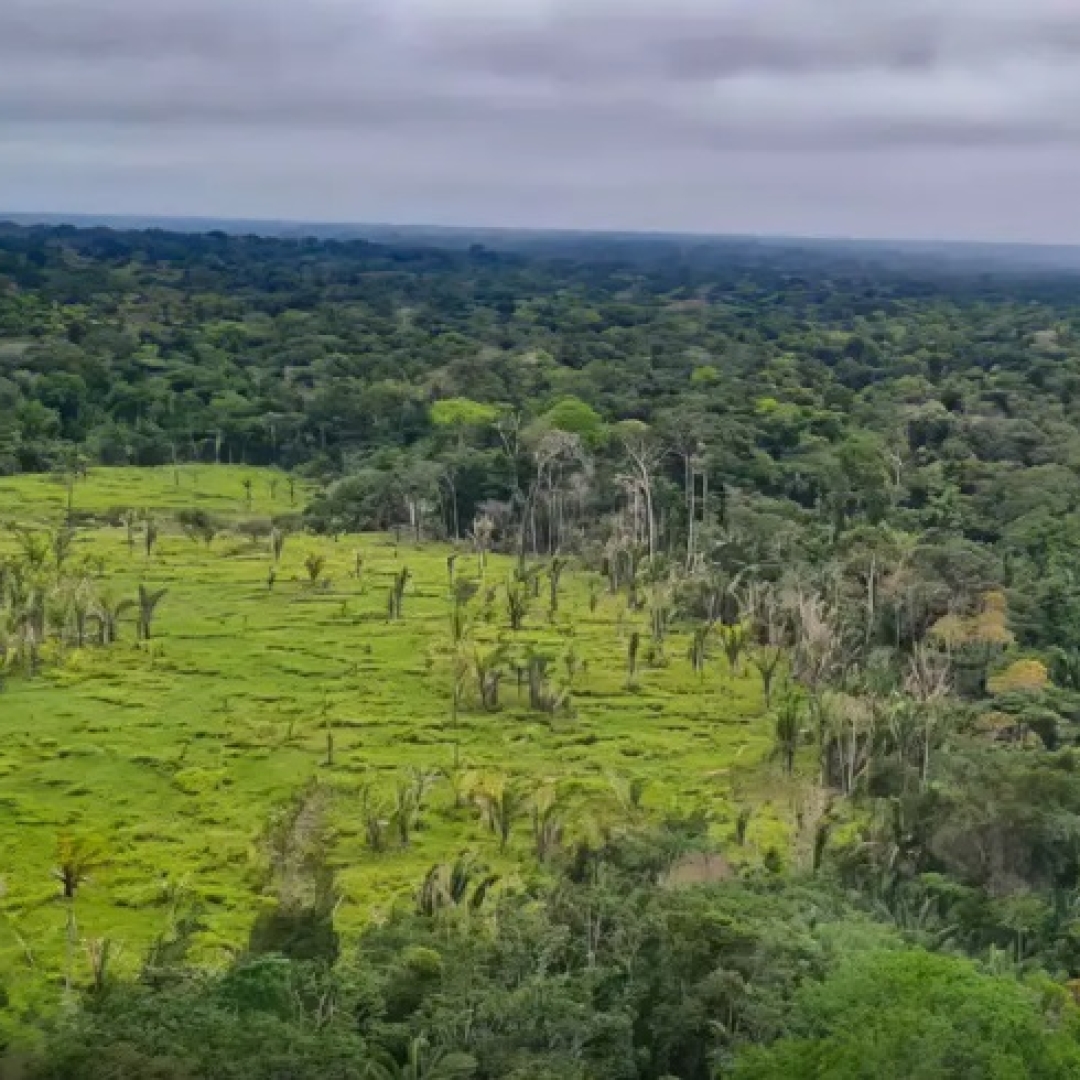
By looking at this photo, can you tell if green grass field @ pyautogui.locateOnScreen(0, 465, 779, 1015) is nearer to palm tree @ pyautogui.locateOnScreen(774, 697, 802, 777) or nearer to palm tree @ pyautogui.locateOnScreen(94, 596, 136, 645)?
palm tree @ pyautogui.locateOnScreen(94, 596, 136, 645)

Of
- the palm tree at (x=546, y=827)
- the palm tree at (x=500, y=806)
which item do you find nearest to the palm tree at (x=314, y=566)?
the palm tree at (x=500, y=806)

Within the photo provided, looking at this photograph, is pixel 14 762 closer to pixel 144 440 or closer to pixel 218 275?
pixel 144 440

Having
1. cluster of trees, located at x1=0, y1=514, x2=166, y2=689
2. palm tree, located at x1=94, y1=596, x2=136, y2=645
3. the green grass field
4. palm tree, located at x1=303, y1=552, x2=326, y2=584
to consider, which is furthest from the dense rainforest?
palm tree, located at x1=303, y1=552, x2=326, y2=584

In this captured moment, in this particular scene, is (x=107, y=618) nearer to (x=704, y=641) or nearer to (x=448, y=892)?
(x=704, y=641)

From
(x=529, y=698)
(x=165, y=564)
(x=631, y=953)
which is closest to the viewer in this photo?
(x=631, y=953)

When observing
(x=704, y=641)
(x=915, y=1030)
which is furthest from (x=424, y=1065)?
(x=704, y=641)

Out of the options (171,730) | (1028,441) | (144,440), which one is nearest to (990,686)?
(171,730)
